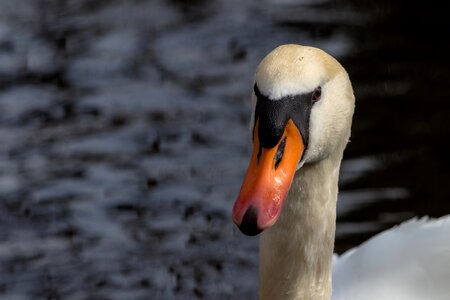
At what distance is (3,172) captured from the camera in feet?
20.1

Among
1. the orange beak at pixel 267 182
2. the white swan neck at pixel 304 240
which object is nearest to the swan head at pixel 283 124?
the orange beak at pixel 267 182

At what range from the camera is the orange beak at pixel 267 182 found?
10.2 ft

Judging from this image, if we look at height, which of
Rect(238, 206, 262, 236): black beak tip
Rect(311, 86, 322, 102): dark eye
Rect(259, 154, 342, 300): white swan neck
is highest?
Rect(311, 86, 322, 102): dark eye

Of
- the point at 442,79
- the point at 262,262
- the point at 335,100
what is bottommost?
the point at 442,79

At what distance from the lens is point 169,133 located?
6480 millimetres

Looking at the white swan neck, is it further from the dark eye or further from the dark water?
the dark water

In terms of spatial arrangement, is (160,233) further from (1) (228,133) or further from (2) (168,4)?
(2) (168,4)

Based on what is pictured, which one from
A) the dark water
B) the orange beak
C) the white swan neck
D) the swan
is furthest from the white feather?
the orange beak

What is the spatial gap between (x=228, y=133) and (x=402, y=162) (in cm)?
91

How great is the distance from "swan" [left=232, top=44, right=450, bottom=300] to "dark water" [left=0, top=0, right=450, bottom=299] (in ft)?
3.26

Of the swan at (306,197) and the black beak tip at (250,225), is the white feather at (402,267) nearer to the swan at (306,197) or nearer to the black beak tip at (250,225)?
the swan at (306,197)

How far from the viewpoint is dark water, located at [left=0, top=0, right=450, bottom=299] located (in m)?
5.52

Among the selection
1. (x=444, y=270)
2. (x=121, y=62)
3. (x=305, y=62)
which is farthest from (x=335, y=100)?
(x=121, y=62)

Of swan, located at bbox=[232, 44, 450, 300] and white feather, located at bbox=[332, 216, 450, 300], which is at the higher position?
swan, located at bbox=[232, 44, 450, 300]
